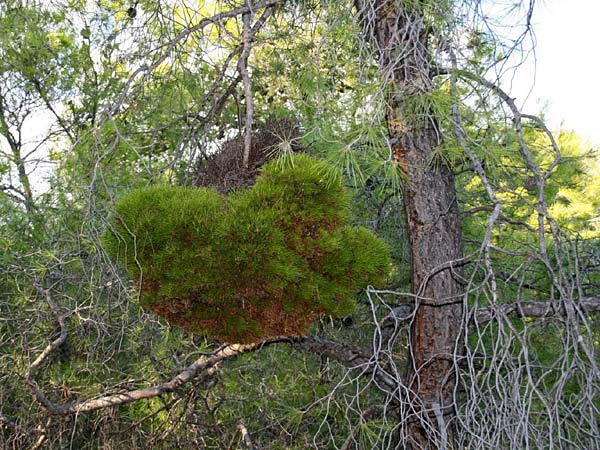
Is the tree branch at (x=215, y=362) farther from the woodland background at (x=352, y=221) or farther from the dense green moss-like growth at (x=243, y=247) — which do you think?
the dense green moss-like growth at (x=243, y=247)

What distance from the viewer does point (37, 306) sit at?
11.7 ft

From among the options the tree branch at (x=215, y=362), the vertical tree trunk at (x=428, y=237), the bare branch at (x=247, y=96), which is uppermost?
the bare branch at (x=247, y=96)

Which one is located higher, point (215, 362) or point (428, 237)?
point (428, 237)

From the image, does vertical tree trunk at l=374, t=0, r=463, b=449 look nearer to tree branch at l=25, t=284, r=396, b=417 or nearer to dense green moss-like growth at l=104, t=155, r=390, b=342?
tree branch at l=25, t=284, r=396, b=417

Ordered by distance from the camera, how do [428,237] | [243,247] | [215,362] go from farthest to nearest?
[215,362] < [428,237] < [243,247]

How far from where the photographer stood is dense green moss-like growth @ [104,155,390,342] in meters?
1.83

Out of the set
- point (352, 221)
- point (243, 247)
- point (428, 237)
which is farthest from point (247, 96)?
point (352, 221)

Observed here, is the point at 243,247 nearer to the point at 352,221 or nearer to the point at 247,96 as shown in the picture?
the point at 247,96

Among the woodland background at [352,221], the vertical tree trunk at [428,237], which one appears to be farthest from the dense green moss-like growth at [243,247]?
the vertical tree trunk at [428,237]

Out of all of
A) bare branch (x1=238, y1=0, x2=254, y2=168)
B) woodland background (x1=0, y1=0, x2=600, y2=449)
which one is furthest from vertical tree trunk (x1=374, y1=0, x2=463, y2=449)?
bare branch (x1=238, y1=0, x2=254, y2=168)

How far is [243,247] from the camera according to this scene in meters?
1.82

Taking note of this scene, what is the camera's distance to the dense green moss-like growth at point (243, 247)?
6.01 ft

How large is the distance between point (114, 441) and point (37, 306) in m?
0.91

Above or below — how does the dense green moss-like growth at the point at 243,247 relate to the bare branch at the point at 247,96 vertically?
below
